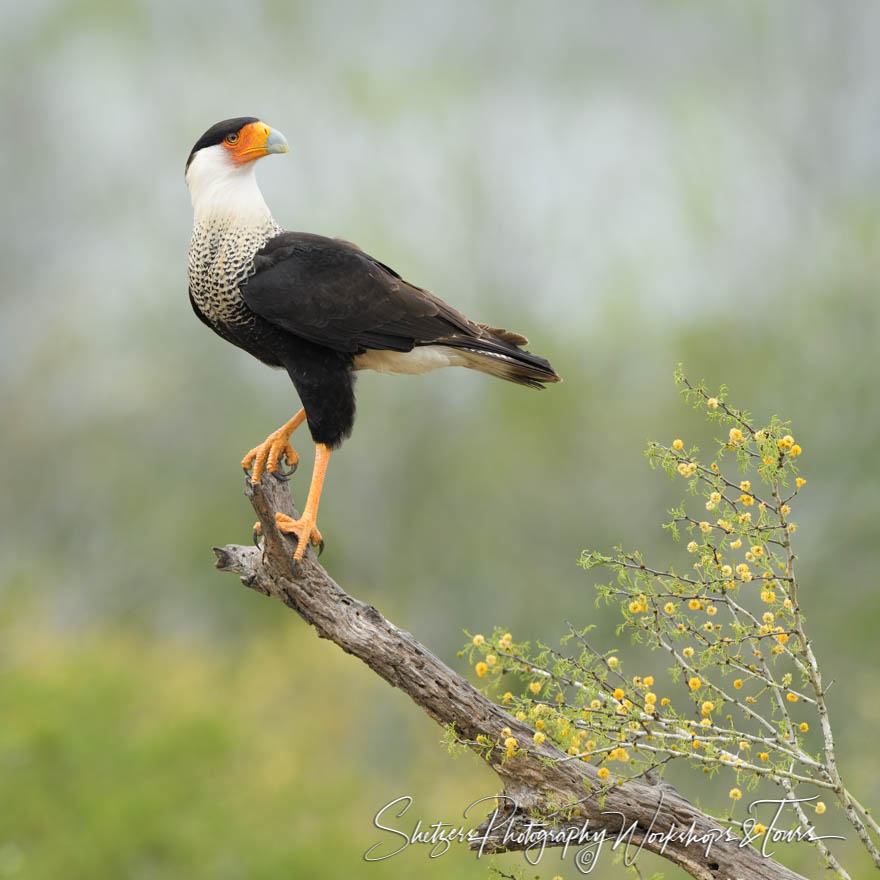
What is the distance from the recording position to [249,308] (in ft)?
12.4

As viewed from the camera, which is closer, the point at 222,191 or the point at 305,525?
the point at 305,525

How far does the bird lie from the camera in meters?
3.78

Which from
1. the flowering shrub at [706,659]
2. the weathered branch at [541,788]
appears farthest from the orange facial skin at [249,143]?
the flowering shrub at [706,659]

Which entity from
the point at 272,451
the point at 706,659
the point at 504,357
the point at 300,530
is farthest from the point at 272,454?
the point at 706,659

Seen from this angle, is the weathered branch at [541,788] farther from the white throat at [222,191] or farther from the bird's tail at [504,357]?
the white throat at [222,191]

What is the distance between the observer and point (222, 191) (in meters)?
3.85

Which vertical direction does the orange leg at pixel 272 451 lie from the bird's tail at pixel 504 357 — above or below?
below

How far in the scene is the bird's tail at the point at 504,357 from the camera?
12.5 ft

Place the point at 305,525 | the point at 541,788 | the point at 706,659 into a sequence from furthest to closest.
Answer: the point at 305,525
the point at 541,788
the point at 706,659

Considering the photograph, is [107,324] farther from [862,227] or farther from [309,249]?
[309,249]

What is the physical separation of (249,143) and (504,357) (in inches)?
43.9

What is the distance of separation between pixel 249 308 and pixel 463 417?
14.9 m

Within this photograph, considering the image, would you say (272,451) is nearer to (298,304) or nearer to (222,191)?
(298,304)

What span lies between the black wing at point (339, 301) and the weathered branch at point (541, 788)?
1.00 meters
